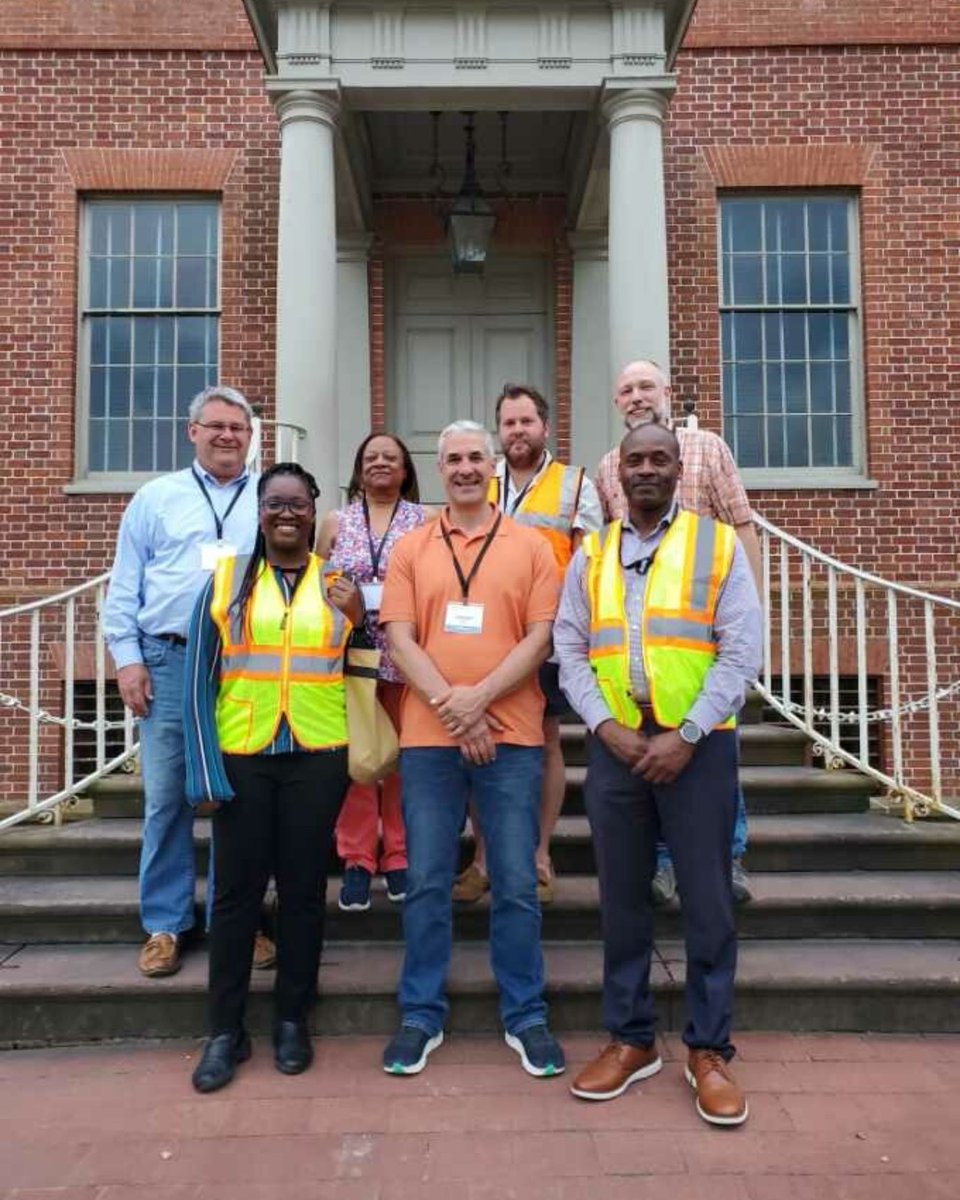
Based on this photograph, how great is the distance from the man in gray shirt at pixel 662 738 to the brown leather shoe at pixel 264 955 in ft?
3.87

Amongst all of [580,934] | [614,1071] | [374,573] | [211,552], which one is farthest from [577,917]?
[211,552]

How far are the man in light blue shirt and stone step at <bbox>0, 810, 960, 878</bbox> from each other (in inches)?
26.6

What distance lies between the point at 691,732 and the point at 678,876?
18.0 inches

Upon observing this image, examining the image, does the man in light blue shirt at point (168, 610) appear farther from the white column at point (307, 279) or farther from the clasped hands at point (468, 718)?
the white column at point (307, 279)

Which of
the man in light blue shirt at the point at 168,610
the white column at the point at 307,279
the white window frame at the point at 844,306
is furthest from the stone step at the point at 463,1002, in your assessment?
the white window frame at the point at 844,306

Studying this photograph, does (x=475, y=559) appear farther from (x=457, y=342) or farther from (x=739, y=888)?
(x=457, y=342)

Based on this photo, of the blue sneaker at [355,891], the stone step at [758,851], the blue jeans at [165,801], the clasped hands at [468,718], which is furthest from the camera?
the stone step at [758,851]

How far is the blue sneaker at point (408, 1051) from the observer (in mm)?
3162

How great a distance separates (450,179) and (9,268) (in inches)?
138

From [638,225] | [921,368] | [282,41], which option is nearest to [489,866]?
[638,225]

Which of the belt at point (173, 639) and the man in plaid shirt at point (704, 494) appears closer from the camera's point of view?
the belt at point (173, 639)

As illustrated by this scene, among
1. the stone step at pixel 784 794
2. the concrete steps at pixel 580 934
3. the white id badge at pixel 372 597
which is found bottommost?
the concrete steps at pixel 580 934

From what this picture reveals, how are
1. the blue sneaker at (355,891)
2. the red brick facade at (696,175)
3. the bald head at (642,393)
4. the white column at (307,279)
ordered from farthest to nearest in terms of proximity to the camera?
1. the red brick facade at (696,175)
2. the white column at (307,279)
3. the blue sneaker at (355,891)
4. the bald head at (642,393)

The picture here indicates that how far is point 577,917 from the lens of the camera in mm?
3912
